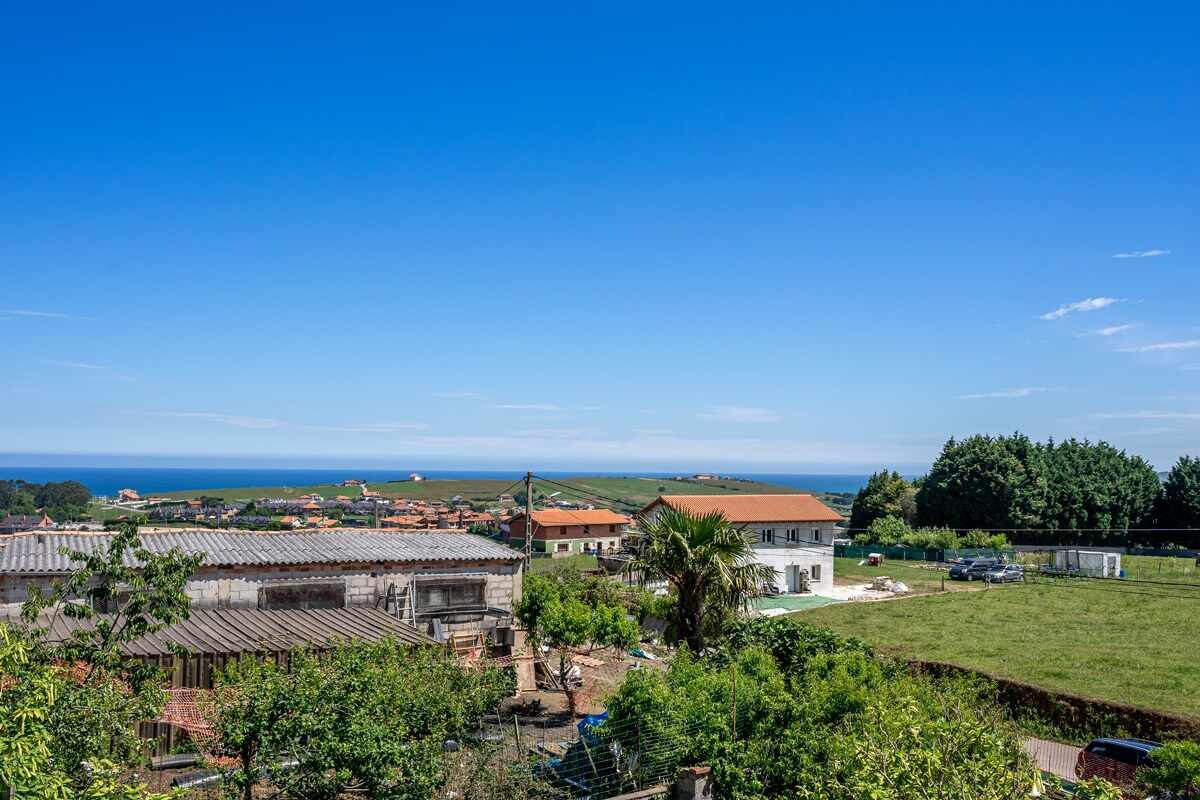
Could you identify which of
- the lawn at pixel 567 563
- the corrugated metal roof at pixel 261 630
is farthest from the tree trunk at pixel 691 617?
the lawn at pixel 567 563

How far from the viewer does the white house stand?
5712 cm

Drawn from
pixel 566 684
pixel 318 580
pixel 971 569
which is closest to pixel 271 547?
pixel 318 580

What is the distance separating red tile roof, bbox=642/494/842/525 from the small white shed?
60.9 feet

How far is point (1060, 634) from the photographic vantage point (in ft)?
130

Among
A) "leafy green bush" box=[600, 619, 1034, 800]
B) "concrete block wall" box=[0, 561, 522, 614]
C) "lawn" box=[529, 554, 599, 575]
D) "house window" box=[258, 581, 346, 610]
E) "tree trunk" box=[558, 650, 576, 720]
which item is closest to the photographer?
"leafy green bush" box=[600, 619, 1034, 800]

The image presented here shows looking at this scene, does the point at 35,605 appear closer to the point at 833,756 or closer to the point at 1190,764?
the point at 833,756

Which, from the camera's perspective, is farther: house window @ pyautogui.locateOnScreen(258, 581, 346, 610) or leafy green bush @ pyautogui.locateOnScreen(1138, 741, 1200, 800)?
house window @ pyautogui.locateOnScreen(258, 581, 346, 610)

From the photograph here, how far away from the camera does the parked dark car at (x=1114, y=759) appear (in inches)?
795

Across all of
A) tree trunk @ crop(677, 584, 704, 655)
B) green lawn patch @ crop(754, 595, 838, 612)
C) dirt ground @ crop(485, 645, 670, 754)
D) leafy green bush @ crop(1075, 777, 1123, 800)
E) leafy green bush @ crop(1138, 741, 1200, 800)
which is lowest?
green lawn patch @ crop(754, 595, 838, 612)

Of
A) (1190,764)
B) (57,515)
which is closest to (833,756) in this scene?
(1190,764)

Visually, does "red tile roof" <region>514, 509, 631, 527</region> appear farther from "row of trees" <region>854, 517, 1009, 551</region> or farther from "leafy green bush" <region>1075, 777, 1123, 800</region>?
"leafy green bush" <region>1075, 777, 1123, 800</region>

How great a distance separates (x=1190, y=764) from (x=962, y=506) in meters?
74.2

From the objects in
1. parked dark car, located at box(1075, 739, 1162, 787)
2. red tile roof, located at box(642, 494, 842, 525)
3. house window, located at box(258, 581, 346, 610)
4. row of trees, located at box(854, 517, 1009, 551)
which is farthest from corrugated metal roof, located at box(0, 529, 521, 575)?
row of trees, located at box(854, 517, 1009, 551)

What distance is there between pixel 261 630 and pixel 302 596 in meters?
3.86
